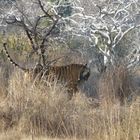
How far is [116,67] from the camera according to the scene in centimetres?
1030

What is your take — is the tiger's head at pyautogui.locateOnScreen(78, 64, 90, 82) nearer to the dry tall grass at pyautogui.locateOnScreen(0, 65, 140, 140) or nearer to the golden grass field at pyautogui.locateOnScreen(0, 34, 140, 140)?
the golden grass field at pyautogui.locateOnScreen(0, 34, 140, 140)

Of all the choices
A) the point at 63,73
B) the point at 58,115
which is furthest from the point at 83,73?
the point at 58,115

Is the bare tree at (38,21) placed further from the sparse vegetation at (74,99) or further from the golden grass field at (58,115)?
the golden grass field at (58,115)

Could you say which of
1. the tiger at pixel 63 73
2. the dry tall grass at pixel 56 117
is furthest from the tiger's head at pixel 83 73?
the dry tall grass at pixel 56 117

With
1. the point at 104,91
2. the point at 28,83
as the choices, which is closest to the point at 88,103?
the point at 104,91

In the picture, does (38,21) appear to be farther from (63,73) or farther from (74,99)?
(74,99)

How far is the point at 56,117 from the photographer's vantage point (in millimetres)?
7270

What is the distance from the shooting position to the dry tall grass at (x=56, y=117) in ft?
20.7

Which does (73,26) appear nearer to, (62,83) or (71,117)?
(62,83)

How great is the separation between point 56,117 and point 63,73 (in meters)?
2.49

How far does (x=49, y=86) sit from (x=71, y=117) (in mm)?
1423

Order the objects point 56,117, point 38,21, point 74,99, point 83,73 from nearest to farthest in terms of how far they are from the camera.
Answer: point 56,117 → point 74,99 → point 38,21 → point 83,73

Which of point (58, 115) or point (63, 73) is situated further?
point (63, 73)

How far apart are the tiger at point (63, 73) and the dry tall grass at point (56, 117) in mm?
504
